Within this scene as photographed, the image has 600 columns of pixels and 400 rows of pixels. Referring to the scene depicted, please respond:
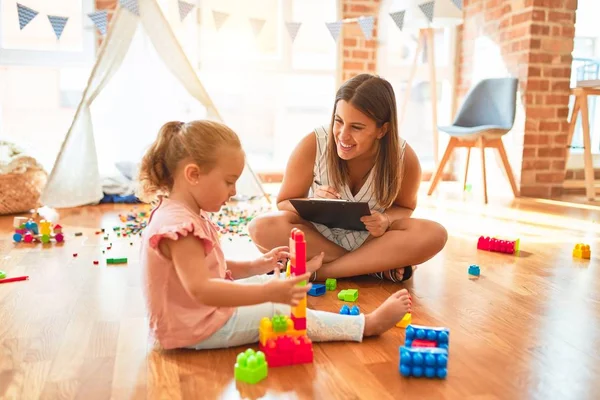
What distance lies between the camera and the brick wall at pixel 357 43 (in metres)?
4.25

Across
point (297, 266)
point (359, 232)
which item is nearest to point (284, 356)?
point (297, 266)

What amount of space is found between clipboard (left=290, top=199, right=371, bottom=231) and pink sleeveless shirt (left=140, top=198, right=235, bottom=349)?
42 cm

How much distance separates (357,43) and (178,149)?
345 cm

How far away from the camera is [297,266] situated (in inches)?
42.7

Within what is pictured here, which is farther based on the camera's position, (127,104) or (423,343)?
(127,104)

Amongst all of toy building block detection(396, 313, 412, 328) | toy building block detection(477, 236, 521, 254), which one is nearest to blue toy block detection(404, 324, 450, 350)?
toy building block detection(396, 313, 412, 328)

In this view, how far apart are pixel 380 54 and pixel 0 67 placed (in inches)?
105

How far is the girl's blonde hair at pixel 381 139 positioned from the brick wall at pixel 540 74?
7.92 ft

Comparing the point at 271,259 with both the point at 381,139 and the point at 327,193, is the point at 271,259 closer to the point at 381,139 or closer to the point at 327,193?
the point at 327,193

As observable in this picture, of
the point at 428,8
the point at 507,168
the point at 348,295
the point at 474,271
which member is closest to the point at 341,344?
the point at 348,295

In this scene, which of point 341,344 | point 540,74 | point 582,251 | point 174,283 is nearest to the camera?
point 174,283

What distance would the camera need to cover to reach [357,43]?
431 cm

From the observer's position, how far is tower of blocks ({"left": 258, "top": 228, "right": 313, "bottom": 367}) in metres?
1.10

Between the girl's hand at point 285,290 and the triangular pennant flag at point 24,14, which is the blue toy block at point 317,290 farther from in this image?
the triangular pennant flag at point 24,14
